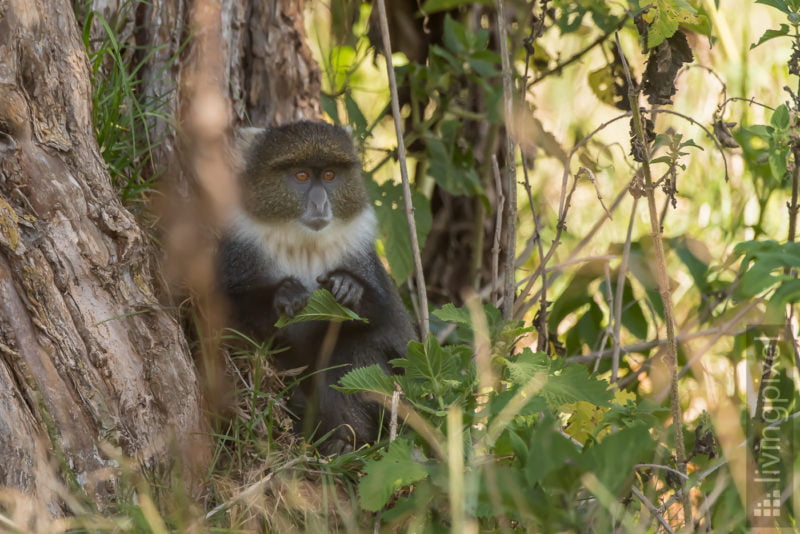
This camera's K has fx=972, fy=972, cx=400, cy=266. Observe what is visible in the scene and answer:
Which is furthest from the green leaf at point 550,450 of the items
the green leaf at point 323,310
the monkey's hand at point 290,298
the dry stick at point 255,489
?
the monkey's hand at point 290,298

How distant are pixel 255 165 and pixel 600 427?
228 centimetres

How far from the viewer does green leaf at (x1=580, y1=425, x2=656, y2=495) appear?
252 centimetres

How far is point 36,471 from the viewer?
3.03 meters

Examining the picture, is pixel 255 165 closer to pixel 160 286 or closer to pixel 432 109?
pixel 160 286

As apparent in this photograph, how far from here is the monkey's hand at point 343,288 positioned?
14.4ft

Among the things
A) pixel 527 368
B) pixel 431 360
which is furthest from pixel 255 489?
pixel 527 368

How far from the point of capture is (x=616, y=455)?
8.33 ft

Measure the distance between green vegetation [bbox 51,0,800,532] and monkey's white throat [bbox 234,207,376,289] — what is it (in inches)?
9.2

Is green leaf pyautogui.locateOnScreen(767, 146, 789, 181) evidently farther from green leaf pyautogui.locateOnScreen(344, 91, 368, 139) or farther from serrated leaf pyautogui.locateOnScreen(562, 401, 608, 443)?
green leaf pyautogui.locateOnScreen(344, 91, 368, 139)

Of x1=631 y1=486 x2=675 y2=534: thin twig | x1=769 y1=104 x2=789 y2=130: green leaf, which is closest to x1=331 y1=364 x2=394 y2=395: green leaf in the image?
x1=631 y1=486 x2=675 y2=534: thin twig

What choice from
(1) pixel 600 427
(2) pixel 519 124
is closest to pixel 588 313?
(2) pixel 519 124

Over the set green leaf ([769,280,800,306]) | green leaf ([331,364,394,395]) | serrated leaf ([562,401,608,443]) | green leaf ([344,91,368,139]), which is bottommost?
serrated leaf ([562,401,608,443])

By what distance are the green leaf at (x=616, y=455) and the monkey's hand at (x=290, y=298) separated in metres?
1.94

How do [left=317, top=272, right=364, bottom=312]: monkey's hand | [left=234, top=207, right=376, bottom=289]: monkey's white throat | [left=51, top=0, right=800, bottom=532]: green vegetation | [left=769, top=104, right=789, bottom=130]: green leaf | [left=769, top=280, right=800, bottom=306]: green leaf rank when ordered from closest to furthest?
[left=769, top=280, right=800, bottom=306]: green leaf < [left=51, top=0, right=800, bottom=532]: green vegetation < [left=769, top=104, right=789, bottom=130]: green leaf < [left=317, top=272, right=364, bottom=312]: monkey's hand < [left=234, top=207, right=376, bottom=289]: monkey's white throat
